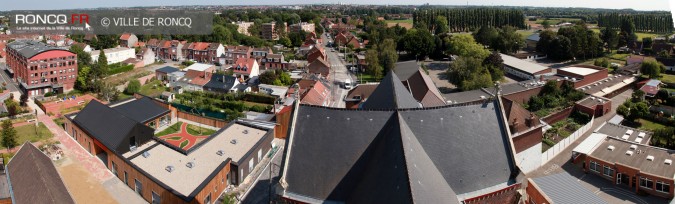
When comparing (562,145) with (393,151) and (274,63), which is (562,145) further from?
(274,63)

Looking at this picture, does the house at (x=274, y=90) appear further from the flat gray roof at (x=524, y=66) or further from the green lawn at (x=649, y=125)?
the green lawn at (x=649, y=125)

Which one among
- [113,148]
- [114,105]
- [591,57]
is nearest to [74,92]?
[114,105]

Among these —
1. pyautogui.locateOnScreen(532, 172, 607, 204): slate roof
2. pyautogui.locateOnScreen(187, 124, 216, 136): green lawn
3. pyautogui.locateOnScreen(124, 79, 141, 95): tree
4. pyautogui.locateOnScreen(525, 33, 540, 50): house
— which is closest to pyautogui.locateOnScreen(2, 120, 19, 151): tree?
pyautogui.locateOnScreen(187, 124, 216, 136): green lawn

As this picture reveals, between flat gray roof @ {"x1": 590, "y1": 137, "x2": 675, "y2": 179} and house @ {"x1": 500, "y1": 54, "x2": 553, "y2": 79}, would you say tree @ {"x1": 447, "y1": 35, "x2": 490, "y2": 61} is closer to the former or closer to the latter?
house @ {"x1": 500, "y1": 54, "x2": 553, "y2": 79}

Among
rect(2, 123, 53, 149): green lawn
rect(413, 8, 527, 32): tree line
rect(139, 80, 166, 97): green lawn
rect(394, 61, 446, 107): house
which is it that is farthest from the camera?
rect(413, 8, 527, 32): tree line

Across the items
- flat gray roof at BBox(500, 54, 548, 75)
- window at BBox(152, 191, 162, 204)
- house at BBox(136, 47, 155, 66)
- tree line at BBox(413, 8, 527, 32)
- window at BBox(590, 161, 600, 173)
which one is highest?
tree line at BBox(413, 8, 527, 32)

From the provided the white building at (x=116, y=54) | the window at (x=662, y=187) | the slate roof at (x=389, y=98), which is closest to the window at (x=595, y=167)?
the window at (x=662, y=187)

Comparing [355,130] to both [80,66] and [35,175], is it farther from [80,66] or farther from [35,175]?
[80,66]
